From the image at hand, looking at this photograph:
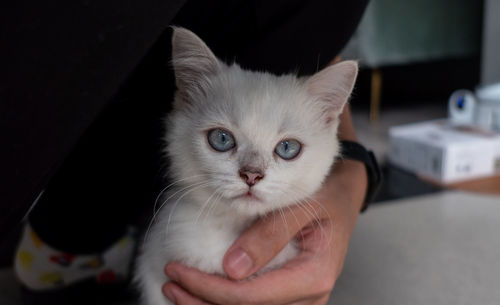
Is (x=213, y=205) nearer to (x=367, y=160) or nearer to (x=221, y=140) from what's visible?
(x=221, y=140)

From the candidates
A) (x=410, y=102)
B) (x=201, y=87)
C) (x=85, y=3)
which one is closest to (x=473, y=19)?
(x=410, y=102)

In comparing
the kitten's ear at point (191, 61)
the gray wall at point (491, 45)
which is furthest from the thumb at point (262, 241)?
the gray wall at point (491, 45)

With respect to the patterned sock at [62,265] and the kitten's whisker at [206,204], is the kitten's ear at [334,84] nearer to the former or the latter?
the kitten's whisker at [206,204]

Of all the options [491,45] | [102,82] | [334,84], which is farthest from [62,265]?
[491,45]

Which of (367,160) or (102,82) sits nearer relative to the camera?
(102,82)

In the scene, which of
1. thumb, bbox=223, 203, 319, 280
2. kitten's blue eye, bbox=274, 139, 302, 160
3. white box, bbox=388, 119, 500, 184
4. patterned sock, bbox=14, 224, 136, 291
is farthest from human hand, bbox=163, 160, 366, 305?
white box, bbox=388, 119, 500, 184

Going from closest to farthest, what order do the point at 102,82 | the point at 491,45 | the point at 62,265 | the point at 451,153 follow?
the point at 102,82, the point at 62,265, the point at 451,153, the point at 491,45

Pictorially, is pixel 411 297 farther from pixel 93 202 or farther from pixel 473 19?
pixel 473 19

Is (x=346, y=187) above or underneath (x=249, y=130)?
underneath

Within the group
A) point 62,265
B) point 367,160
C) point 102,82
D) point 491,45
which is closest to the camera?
point 102,82
